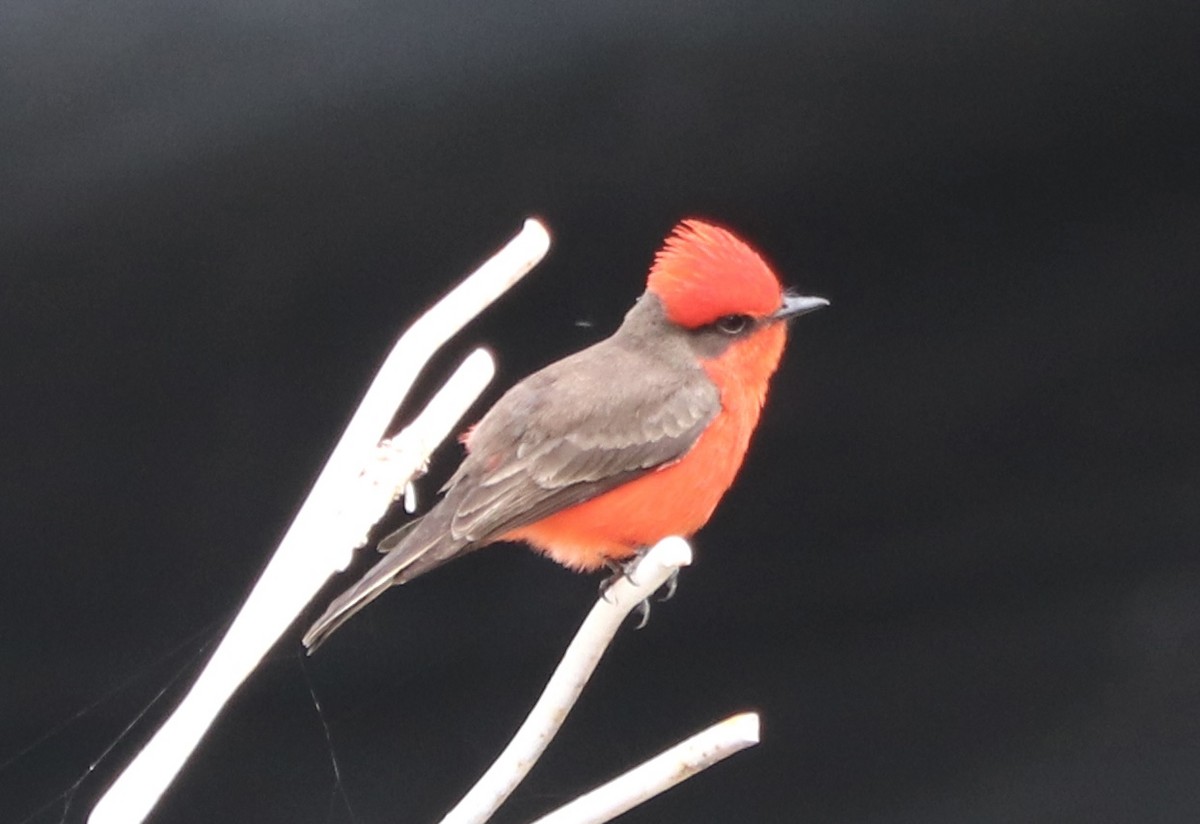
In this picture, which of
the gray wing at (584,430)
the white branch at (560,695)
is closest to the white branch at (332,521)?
the white branch at (560,695)

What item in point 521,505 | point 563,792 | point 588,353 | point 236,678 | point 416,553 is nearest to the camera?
point 236,678

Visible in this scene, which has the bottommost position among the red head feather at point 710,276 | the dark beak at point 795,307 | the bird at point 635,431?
the bird at point 635,431

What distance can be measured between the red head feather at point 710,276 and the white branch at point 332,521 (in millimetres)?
291

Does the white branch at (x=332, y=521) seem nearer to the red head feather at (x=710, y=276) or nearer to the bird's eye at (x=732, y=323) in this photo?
the red head feather at (x=710, y=276)

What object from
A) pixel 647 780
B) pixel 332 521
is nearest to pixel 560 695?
pixel 647 780

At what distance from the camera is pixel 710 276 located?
1255mm

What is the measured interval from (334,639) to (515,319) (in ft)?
1.54

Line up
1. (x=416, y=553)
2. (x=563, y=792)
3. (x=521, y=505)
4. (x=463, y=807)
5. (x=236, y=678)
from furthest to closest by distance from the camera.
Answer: (x=563, y=792) → (x=521, y=505) → (x=416, y=553) → (x=463, y=807) → (x=236, y=678)

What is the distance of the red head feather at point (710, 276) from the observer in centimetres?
121

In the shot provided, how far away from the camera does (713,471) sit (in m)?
1.37

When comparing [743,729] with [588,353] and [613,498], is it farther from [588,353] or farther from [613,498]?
[588,353]

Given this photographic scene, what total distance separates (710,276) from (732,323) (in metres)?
0.10

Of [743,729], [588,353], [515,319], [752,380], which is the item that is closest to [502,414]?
[588,353]

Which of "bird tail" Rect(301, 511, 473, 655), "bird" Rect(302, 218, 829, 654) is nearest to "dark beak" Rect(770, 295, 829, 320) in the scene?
"bird" Rect(302, 218, 829, 654)
